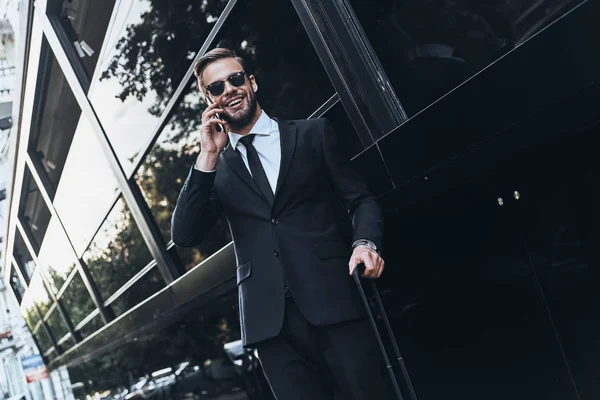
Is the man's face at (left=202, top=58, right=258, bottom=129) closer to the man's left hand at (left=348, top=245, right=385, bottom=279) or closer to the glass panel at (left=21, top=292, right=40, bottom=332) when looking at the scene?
the man's left hand at (left=348, top=245, right=385, bottom=279)

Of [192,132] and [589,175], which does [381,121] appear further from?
[192,132]

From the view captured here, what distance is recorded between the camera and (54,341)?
19.9 metres

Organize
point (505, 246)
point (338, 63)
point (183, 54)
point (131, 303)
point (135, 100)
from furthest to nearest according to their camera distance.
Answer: point (131, 303) < point (135, 100) < point (183, 54) < point (338, 63) < point (505, 246)

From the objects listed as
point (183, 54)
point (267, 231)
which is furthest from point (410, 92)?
point (183, 54)

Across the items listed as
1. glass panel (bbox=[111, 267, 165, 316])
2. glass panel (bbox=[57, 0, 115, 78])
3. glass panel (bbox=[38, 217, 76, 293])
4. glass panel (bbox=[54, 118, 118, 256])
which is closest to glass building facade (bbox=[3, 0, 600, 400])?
glass panel (bbox=[57, 0, 115, 78])

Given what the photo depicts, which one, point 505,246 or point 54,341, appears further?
point 54,341

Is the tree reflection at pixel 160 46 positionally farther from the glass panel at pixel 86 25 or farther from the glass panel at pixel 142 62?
the glass panel at pixel 86 25


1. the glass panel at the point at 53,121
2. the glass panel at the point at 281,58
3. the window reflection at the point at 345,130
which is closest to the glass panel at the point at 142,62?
the glass panel at the point at 281,58

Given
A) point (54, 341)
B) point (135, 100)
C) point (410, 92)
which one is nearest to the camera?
point (410, 92)

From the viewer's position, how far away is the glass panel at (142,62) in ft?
16.2

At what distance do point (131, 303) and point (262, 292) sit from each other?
667 centimetres

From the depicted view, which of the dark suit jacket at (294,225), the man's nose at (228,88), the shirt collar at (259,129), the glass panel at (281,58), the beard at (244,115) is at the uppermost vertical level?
the glass panel at (281,58)

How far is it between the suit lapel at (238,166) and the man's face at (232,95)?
0.37 ft

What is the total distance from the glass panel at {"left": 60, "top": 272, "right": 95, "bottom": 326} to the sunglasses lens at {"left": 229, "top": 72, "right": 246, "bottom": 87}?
973 centimetres
